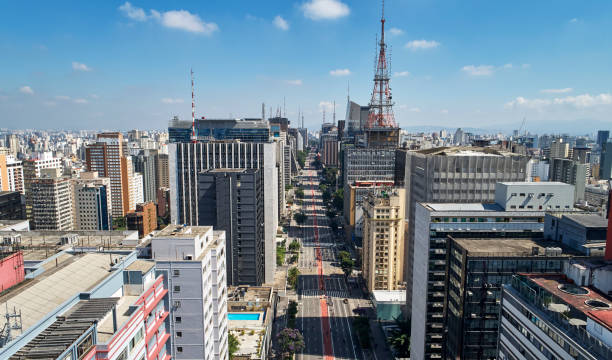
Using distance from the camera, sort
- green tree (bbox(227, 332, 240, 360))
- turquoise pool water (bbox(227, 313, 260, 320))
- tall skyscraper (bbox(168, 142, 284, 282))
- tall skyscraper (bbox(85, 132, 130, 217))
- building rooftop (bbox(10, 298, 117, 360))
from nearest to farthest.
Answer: building rooftop (bbox(10, 298, 117, 360)), green tree (bbox(227, 332, 240, 360)), turquoise pool water (bbox(227, 313, 260, 320)), tall skyscraper (bbox(168, 142, 284, 282)), tall skyscraper (bbox(85, 132, 130, 217))

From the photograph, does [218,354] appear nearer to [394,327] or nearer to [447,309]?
[447,309]

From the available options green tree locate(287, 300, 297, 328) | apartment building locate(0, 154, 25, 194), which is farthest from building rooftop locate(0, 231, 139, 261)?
apartment building locate(0, 154, 25, 194)

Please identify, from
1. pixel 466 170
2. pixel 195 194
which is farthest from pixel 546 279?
pixel 195 194

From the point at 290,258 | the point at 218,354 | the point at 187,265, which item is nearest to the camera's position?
the point at 187,265

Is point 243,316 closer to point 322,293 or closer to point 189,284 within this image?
point 189,284

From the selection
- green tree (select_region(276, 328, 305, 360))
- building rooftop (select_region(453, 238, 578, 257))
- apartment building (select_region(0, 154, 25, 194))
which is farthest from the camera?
apartment building (select_region(0, 154, 25, 194))

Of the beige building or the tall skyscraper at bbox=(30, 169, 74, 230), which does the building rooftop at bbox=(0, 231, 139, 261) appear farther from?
the tall skyscraper at bbox=(30, 169, 74, 230)

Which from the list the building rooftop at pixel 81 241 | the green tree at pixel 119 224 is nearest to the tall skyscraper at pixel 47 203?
the green tree at pixel 119 224

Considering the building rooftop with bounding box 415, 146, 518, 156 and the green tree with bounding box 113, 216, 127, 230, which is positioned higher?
the building rooftop with bounding box 415, 146, 518, 156
